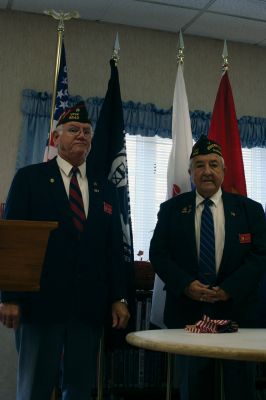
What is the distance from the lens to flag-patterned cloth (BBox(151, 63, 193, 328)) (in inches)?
105

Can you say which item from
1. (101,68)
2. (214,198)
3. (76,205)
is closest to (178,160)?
(214,198)

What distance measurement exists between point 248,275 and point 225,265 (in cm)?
12

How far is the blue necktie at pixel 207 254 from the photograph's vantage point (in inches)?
82.0

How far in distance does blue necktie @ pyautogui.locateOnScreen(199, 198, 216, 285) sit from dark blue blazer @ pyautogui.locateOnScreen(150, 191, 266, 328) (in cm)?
3

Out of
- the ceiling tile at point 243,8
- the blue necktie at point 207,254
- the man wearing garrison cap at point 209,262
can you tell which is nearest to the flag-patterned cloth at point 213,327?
the man wearing garrison cap at point 209,262

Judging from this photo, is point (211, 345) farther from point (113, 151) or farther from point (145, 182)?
point (145, 182)

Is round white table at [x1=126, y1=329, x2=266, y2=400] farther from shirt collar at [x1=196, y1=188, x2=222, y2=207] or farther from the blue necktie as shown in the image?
shirt collar at [x1=196, y1=188, x2=222, y2=207]

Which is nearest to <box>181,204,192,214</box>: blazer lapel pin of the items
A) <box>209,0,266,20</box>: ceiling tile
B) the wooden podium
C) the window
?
the wooden podium

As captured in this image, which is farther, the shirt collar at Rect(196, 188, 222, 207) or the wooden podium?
the shirt collar at Rect(196, 188, 222, 207)

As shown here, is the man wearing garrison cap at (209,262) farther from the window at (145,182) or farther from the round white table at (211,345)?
the window at (145,182)

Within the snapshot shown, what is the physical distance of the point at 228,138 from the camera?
3.04 metres

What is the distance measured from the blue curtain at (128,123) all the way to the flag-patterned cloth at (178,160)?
2.20ft

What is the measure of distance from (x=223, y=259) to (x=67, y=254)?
68cm

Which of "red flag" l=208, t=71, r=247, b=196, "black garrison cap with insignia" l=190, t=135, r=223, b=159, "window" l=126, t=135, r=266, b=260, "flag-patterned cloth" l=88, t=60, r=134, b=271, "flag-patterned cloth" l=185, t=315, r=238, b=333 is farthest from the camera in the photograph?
"window" l=126, t=135, r=266, b=260
